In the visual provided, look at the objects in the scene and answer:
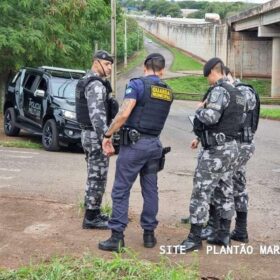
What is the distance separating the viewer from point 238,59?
5175cm

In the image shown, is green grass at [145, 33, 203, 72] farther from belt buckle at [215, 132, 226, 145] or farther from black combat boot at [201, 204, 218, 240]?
belt buckle at [215, 132, 226, 145]

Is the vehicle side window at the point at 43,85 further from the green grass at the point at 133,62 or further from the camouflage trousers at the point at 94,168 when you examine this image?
the green grass at the point at 133,62

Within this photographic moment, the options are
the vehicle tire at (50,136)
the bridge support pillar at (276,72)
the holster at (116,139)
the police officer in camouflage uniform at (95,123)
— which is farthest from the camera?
the bridge support pillar at (276,72)

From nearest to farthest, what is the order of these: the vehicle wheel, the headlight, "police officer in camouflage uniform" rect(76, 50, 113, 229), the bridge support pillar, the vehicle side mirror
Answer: "police officer in camouflage uniform" rect(76, 50, 113, 229)
the headlight
the vehicle side mirror
the vehicle wheel
the bridge support pillar

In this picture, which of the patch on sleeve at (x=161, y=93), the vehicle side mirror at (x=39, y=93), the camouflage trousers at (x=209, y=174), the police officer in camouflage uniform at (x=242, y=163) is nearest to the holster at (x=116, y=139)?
the patch on sleeve at (x=161, y=93)

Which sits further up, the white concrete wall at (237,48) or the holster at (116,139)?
the white concrete wall at (237,48)

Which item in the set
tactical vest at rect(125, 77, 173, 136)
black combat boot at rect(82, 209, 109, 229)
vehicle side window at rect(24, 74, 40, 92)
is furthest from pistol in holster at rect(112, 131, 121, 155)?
vehicle side window at rect(24, 74, 40, 92)

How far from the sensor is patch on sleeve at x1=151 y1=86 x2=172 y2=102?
17.2 ft

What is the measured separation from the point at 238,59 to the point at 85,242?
47773mm

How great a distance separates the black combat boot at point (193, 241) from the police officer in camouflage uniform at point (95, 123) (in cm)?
101

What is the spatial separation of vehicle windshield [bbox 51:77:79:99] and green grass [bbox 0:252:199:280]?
27.5ft

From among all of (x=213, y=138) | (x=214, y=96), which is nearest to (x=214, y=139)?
(x=213, y=138)

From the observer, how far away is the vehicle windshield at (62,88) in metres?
12.9

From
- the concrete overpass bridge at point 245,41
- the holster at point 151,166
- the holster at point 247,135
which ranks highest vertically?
the concrete overpass bridge at point 245,41
